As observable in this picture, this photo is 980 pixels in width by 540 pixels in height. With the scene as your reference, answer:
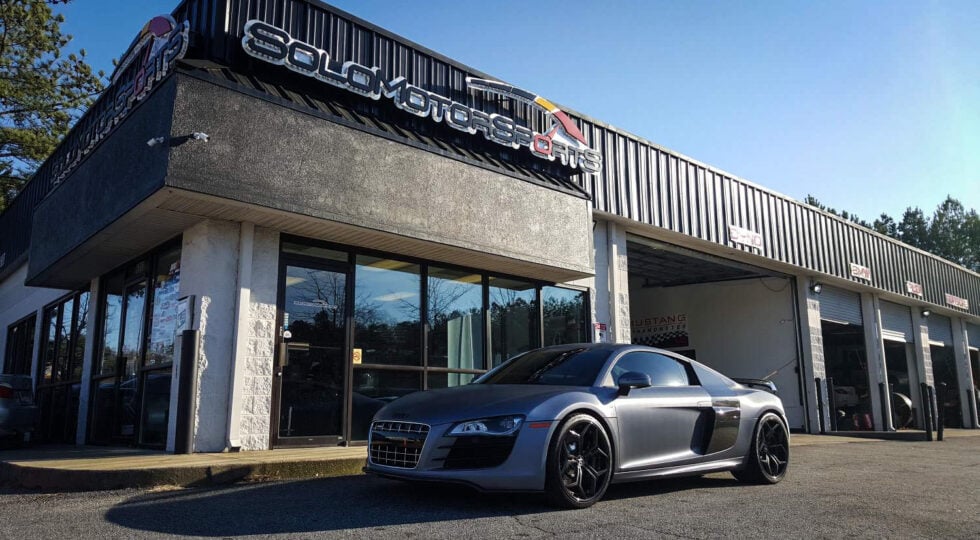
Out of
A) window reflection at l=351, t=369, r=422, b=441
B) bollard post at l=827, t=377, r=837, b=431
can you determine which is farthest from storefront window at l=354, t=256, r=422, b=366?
bollard post at l=827, t=377, r=837, b=431

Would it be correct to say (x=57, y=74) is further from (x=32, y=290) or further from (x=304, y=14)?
(x=304, y=14)

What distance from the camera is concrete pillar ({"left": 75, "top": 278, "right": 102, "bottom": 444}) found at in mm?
11930

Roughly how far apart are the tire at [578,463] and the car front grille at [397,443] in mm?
954

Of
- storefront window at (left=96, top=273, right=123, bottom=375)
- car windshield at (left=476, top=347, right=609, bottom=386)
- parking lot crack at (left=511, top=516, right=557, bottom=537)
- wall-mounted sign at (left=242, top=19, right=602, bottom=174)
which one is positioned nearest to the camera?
parking lot crack at (left=511, top=516, right=557, bottom=537)

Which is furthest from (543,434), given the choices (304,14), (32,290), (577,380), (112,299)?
(32,290)

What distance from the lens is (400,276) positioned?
10.6m

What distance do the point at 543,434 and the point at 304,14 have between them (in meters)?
6.86

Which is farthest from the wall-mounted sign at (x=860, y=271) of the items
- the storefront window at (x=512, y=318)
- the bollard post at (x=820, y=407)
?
the storefront window at (x=512, y=318)

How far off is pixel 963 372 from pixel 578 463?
1081 inches

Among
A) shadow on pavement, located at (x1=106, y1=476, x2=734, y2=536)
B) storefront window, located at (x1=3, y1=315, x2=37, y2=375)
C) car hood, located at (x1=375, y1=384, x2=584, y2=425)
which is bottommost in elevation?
shadow on pavement, located at (x1=106, y1=476, x2=734, y2=536)

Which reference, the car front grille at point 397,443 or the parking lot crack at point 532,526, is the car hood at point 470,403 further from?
the parking lot crack at point 532,526

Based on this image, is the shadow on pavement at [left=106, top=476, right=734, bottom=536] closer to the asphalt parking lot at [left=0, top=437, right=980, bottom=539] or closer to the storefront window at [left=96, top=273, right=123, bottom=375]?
the asphalt parking lot at [left=0, top=437, right=980, bottom=539]

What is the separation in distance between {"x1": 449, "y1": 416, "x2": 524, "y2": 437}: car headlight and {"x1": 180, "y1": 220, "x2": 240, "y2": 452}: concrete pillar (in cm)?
442

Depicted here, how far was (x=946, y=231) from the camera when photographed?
65.1 metres
